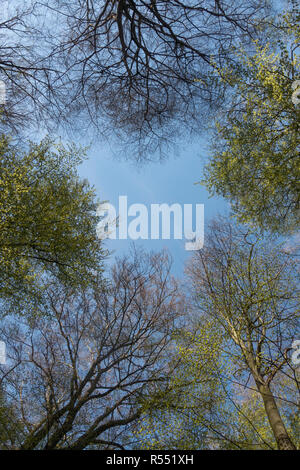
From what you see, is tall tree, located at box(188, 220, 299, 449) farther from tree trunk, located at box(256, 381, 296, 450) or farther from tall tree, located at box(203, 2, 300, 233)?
tall tree, located at box(203, 2, 300, 233)

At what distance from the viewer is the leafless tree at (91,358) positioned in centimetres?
632

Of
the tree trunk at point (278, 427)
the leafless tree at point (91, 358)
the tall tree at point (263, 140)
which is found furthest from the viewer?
the leafless tree at point (91, 358)

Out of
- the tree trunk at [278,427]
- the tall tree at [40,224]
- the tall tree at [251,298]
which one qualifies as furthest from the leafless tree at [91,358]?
the tree trunk at [278,427]

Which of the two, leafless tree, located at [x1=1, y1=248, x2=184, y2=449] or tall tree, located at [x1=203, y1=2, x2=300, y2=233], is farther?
leafless tree, located at [x1=1, y1=248, x2=184, y2=449]

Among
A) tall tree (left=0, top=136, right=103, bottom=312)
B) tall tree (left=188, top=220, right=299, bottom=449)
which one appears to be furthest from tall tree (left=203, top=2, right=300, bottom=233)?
tall tree (left=0, top=136, right=103, bottom=312)

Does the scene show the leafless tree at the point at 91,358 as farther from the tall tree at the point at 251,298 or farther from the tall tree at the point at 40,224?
the tall tree at the point at 251,298

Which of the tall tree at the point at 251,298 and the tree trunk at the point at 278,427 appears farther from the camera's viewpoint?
the tall tree at the point at 251,298

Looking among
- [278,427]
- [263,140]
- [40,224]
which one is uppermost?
[263,140]

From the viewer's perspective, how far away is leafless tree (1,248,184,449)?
249 inches

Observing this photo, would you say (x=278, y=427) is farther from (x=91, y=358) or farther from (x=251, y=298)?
(x=91, y=358)

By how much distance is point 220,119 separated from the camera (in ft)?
17.8

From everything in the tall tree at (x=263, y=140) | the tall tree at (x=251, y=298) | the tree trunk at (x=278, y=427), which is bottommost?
the tree trunk at (x=278, y=427)

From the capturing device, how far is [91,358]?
7992 mm

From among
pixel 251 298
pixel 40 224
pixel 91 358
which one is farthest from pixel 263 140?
pixel 91 358
